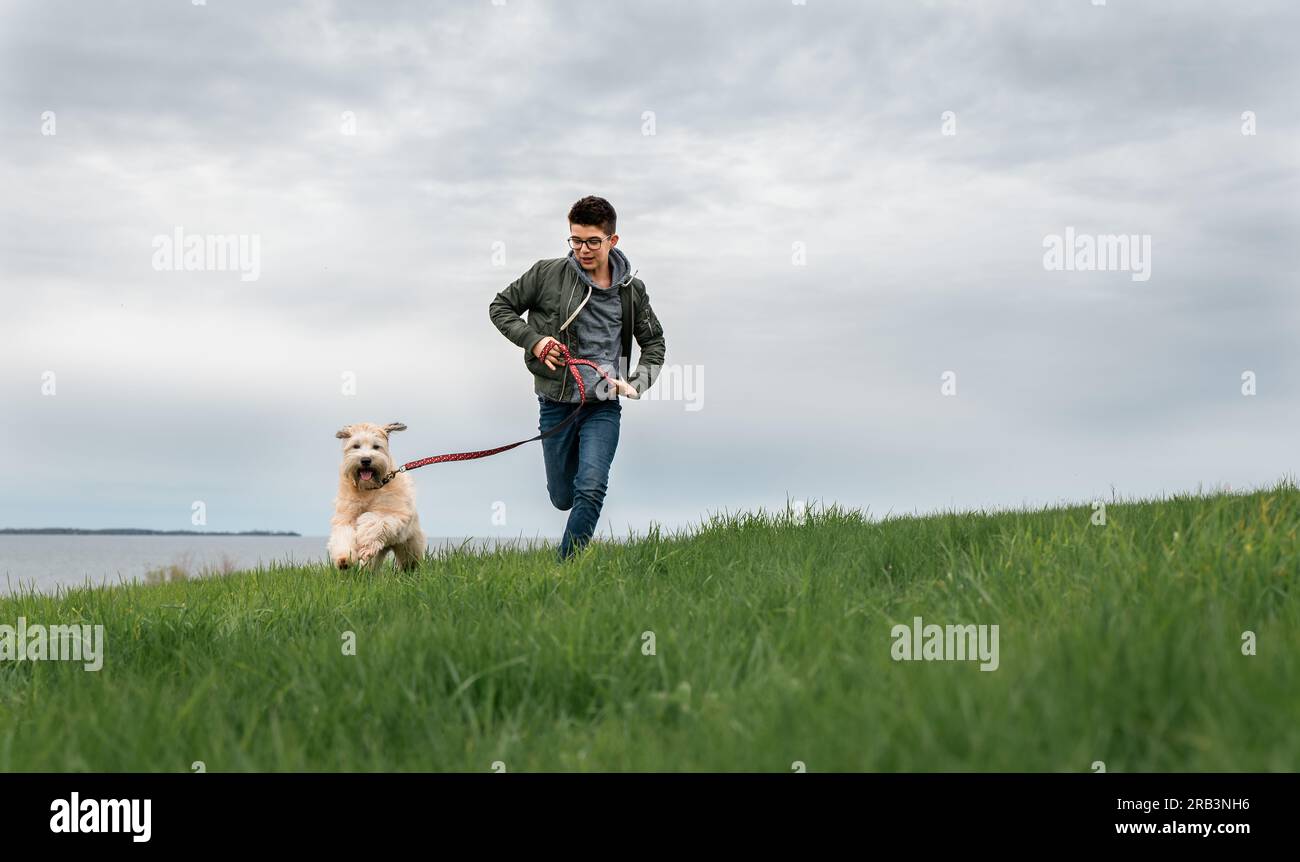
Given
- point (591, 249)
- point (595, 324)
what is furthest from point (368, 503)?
point (591, 249)

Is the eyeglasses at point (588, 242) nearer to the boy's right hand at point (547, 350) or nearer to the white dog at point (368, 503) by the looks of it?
the boy's right hand at point (547, 350)

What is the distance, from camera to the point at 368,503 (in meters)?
9.34

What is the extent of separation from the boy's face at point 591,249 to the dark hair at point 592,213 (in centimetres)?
5

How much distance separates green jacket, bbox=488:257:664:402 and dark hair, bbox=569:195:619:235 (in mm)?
501

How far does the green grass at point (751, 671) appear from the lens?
3.06 m

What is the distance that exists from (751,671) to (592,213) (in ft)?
19.7

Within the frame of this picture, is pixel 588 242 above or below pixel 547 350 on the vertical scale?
above

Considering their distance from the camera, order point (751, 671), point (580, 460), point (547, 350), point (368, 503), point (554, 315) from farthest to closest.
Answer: point (554, 315), point (368, 503), point (580, 460), point (547, 350), point (751, 671)

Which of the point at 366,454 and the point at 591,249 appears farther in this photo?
the point at 591,249

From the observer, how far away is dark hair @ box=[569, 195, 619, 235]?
30.4 ft

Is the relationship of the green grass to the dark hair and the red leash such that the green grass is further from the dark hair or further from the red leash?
the dark hair

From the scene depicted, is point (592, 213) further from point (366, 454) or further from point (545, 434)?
point (366, 454)

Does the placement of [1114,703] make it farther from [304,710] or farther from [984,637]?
[304,710]
